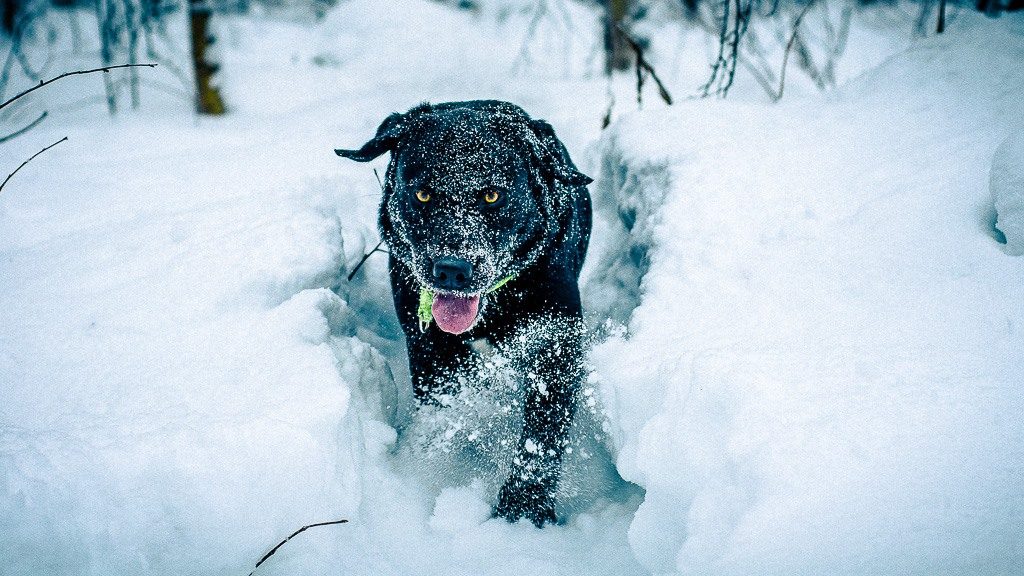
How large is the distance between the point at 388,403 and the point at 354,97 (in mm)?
3956

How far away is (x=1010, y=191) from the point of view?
1.74 metres

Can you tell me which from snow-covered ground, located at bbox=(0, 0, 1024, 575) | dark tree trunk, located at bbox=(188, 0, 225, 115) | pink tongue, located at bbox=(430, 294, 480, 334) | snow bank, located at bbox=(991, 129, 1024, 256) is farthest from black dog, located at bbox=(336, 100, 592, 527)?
dark tree trunk, located at bbox=(188, 0, 225, 115)

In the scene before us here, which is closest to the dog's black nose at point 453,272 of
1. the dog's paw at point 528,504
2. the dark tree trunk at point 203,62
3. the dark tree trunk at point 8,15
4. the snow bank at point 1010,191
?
the dog's paw at point 528,504

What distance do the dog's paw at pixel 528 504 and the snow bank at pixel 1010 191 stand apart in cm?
176

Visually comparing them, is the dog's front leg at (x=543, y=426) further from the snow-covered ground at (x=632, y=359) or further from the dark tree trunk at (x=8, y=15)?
the dark tree trunk at (x=8, y=15)

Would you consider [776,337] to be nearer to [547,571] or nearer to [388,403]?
[547,571]

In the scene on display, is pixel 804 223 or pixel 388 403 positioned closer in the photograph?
pixel 804 223

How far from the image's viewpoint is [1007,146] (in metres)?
1.88

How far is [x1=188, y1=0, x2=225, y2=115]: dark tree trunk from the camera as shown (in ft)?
15.3

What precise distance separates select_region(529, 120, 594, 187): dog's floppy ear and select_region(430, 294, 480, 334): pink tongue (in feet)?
1.85

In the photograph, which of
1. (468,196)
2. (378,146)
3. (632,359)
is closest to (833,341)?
(632,359)

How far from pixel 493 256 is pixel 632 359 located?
1.95 ft

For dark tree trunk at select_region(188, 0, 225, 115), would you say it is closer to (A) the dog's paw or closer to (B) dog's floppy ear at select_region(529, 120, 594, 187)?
(B) dog's floppy ear at select_region(529, 120, 594, 187)

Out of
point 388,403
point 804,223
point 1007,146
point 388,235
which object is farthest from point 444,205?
point 1007,146
